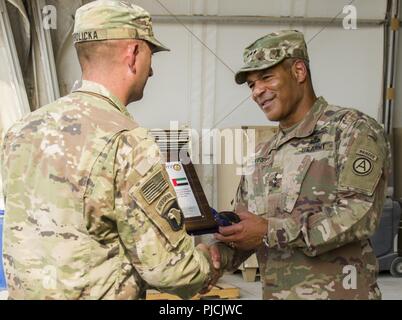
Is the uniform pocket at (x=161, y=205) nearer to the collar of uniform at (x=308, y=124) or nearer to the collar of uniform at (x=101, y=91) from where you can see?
the collar of uniform at (x=101, y=91)

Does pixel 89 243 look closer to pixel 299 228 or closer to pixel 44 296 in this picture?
pixel 44 296

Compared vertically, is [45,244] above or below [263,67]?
below

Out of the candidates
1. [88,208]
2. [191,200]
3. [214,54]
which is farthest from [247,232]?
[214,54]

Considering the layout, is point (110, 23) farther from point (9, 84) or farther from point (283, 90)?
point (9, 84)

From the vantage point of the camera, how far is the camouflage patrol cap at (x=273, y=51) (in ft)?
7.69

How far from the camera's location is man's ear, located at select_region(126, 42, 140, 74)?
5.80ft

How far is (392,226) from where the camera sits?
18.9ft

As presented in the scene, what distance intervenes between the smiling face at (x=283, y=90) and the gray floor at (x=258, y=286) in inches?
107

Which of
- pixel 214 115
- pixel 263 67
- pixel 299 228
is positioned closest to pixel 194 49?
pixel 214 115

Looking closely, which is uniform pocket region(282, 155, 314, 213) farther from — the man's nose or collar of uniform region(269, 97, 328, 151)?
the man's nose
